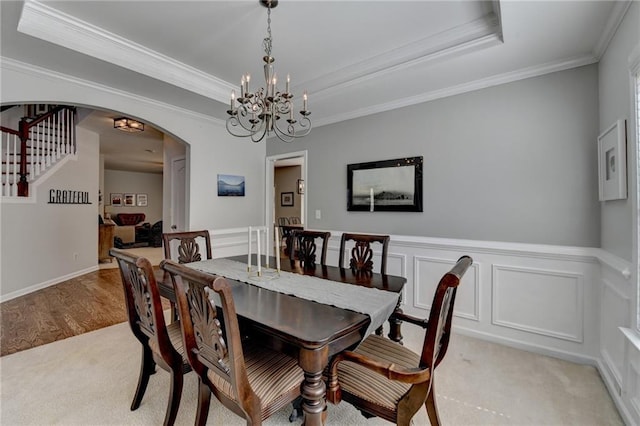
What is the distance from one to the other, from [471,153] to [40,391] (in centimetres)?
405

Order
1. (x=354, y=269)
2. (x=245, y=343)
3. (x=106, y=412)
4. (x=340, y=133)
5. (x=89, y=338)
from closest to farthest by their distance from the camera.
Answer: (x=245, y=343)
(x=106, y=412)
(x=354, y=269)
(x=89, y=338)
(x=340, y=133)

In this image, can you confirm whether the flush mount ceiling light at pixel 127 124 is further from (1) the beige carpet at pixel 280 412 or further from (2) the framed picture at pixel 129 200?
(2) the framed picture at pixel 129 200

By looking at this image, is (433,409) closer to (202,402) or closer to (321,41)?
(202,402)

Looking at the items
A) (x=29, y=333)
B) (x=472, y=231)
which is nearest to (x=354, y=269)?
(x=472, y=231)

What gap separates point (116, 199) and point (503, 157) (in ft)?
37.4

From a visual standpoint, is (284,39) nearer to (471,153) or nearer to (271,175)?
(471,153)

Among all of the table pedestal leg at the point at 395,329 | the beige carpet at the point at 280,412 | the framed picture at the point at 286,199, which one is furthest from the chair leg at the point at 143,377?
the framed picture at the point at 286,199

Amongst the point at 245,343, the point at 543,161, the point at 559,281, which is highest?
the point at 543,161

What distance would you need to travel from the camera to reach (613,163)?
6.47ft

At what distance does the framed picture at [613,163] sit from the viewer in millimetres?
1800

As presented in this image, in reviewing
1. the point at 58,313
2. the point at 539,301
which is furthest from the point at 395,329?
the point at 58,313

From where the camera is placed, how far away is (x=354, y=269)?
247cm

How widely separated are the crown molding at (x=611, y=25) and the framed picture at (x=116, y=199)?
1202 cm

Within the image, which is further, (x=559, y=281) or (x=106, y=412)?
(x=559, y=281)
